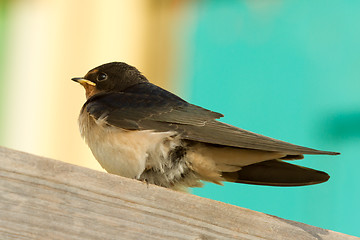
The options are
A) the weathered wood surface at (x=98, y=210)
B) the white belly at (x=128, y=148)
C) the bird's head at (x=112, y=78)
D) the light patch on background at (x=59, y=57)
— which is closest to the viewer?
the weathered wood surface at (x=98, y=210)

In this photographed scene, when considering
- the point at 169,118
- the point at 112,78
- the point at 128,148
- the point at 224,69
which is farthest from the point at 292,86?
the point at 128,148

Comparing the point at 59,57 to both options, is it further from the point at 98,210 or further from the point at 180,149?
the point at 98,210

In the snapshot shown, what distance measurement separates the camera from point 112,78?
9.74 ft

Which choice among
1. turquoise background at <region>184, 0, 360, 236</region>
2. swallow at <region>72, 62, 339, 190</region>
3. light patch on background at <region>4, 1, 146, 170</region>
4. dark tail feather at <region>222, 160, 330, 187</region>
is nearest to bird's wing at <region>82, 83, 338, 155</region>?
swallow at <region>72, 62, 339, 190</region>

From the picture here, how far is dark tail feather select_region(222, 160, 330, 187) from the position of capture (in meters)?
2.15

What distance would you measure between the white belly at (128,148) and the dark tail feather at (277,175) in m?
0.26

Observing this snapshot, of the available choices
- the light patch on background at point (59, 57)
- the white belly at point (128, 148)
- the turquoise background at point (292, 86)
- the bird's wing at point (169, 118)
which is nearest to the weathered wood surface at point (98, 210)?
the bird's wing at point (169, 118)

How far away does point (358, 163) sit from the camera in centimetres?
311

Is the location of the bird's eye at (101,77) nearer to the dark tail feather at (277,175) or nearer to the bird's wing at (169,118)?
the bird's wing at (169,118)

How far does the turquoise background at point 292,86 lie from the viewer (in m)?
3.15

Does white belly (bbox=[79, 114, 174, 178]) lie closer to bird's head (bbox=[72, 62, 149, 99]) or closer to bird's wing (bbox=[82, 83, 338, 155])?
bird's wing (bbox=[82, 83, 338, 155])

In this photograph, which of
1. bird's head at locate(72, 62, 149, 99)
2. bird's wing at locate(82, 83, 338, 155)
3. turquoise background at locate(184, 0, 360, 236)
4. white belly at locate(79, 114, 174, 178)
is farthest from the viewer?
turquoise background at locate(184, 0, 360, 236)

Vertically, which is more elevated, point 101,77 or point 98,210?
point 101,77

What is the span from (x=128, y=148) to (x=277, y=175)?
1.56ft
